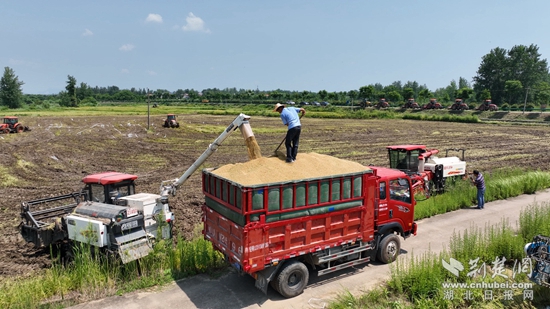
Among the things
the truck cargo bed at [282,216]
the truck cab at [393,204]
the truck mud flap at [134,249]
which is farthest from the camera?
the truck cab at [393,204]

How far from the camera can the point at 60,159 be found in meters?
25.6

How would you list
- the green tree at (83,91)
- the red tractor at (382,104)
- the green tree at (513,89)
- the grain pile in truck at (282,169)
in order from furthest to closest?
the green tree at (83,91) → the green tree at (513,89) → the red tractor at (382,104) → the grain pile in truck at (282,169)

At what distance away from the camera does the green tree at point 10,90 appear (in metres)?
92.4

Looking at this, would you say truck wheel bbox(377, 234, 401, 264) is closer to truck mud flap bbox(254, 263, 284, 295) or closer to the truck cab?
the truck cab

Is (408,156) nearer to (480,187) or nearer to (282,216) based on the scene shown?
(480,187)

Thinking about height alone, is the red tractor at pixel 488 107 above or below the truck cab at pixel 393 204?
above

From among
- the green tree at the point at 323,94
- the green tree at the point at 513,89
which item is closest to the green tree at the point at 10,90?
the green tree at the point at 323,94

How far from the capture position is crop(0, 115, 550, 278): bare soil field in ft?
48.5

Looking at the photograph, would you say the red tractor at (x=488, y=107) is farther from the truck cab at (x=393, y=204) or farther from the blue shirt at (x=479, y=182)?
the truck cab at (x=393, y=204)

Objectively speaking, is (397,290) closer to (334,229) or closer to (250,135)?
(334,229)

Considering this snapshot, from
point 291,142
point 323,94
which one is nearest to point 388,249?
point 291,142

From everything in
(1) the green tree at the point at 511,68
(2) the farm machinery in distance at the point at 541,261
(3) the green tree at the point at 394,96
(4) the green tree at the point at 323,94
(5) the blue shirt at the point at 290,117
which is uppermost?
(1) the green tree at the point at 511,68

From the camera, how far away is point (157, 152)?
29297 mm

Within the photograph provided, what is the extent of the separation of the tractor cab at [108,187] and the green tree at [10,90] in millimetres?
102126
